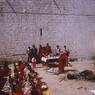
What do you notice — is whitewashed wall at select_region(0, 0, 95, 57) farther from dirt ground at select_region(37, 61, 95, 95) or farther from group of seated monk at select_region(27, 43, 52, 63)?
dirt ground at select_region(37, 61, 95, 95)

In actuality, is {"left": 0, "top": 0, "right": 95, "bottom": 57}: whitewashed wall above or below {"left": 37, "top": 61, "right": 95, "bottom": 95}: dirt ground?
above

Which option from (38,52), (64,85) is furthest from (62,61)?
(38,52)

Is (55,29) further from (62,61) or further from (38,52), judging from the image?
(62,61)

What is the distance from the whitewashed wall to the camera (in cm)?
2156

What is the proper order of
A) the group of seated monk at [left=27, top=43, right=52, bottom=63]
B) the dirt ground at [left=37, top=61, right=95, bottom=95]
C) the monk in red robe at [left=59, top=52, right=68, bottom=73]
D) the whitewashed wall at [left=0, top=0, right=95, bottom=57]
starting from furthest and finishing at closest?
the whitewashed wall at [left=0, top=0, right=95, bottom=57], the group of seated monk at [left=27, top=43, right=52, bottom=63], the monk in red robe at [left=59, top=52, right=68, bottom=73], the dirt ground at [left=37, top=61, right=95, bottom=95]

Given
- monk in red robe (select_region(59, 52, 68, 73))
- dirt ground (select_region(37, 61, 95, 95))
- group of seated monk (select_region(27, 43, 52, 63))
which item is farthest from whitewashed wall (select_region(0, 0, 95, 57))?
monk in red robe (select_region(59, 52, 68, 73))

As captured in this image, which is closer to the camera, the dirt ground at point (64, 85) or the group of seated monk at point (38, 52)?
the dirt ground at point (64, 85)

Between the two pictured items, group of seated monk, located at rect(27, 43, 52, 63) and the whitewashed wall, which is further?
the whitewashed wall

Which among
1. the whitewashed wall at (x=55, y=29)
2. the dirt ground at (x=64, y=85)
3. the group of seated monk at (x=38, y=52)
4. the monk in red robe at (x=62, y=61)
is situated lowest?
the dirt ground at (x=64, y=85)

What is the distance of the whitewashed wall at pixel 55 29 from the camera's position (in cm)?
2156

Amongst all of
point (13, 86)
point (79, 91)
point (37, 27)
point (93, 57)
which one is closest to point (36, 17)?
point (37, 27)

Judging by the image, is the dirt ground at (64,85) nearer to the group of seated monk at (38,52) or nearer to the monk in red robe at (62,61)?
the monk in red robe at (62,61)

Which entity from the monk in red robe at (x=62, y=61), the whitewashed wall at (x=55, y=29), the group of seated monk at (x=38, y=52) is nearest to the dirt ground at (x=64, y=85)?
the monk in red robe at (x=62, y=61)

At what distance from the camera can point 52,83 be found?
1525cm
